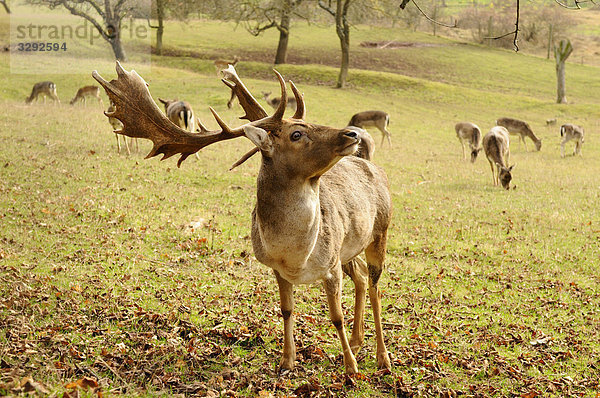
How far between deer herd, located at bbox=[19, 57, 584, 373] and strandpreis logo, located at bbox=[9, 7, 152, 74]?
30.5 metres

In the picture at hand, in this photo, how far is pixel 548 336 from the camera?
22.4ft

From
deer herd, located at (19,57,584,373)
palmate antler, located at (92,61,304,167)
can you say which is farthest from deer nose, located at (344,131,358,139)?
palmate antler, located at (92,61,304,167)

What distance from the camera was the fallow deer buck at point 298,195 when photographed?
464 cm

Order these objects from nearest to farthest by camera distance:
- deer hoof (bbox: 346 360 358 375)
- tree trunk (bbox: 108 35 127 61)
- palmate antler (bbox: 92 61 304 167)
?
palmate antler (bbox: 92 61 304 167), deer hoof (bbox: 346 360 358 375), tree trunk (bbox: 108 35 127 61)

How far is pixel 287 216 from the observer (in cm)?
470

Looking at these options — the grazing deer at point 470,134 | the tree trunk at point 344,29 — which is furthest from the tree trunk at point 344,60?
the grazing deer at point 470,134

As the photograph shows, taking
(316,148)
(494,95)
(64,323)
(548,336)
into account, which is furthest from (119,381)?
(494,95)

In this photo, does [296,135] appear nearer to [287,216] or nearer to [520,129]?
[287,216]

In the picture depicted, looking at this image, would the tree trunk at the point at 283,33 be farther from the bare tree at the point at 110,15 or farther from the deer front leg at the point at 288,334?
the deer front leg at the point at 288,334

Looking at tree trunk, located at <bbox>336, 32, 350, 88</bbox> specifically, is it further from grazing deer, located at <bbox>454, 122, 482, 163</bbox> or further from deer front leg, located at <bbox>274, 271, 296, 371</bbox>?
deer front leg, located at <bbox>274, 271, 296, 371</bbox>

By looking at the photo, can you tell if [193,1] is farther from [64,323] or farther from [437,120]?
[64,323]

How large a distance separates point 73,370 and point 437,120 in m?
26.5

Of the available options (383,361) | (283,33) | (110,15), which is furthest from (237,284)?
(283,33)

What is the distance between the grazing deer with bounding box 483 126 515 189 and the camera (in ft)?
51.8
